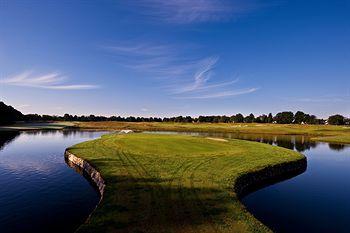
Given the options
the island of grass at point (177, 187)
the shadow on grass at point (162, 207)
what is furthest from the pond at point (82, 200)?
the shadow on grass at point (162, 207)

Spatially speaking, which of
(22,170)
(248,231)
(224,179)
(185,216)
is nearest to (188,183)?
(224,179)

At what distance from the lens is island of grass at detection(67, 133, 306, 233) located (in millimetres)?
19172

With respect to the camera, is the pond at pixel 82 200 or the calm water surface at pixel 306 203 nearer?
the pond at pixel 82 200

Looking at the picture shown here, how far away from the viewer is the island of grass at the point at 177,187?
19.2 meters

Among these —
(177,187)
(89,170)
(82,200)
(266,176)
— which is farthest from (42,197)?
(266,176)

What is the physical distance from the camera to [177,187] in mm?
27141

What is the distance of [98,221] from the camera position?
755 inches

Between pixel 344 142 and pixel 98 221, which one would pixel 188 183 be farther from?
pixel 344 142

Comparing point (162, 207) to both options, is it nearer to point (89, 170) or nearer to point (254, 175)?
point (254, 175)

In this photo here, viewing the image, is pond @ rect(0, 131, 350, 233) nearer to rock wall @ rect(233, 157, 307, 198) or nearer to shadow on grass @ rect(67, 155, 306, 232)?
rock wall @ rect(233, 157, 307, 198)

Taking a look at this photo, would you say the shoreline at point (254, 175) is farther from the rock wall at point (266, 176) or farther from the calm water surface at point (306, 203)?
the calm water surface at point (306, 203)

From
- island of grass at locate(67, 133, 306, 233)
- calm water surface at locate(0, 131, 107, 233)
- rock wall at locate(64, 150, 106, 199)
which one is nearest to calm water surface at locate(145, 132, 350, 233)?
island of grass at locate(67, 133, 306, 233)

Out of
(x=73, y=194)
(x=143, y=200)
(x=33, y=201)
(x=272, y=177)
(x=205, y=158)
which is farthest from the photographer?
(x=205, y=158)

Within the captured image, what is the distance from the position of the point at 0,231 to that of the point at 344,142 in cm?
10399
